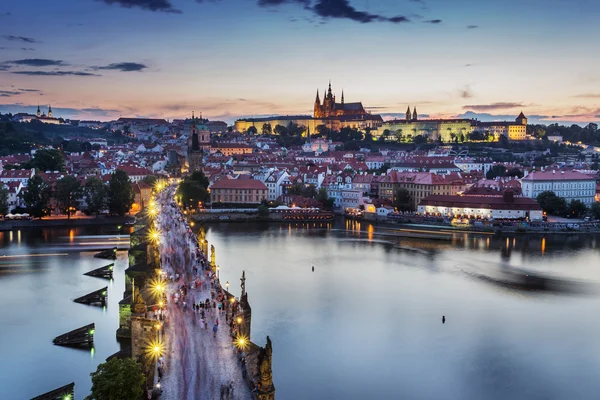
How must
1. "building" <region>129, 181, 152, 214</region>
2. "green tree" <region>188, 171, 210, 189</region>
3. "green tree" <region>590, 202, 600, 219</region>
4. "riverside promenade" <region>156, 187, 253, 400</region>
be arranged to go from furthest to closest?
"green tree" <region>188, 171, 210, 189</region> < "building" <region>129, 181, 152, 214</region> < "green tree" <region>590, 202, 600, 219</region> < "riverside promenade" <region>156, 187, 253, 400</region>

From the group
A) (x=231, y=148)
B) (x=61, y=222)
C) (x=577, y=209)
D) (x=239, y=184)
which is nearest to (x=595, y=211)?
(x=577, y=209)

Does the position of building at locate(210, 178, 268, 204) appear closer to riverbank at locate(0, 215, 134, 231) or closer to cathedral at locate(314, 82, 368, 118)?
riverbank at locate(0, 215, 134, 231)

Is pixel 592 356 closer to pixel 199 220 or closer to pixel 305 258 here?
pixel 305 258

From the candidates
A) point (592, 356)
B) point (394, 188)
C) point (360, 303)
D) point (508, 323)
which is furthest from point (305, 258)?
point (394, 188)

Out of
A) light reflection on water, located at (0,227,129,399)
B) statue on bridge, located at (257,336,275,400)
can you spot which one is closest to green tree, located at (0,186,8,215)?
light reflection on water, located at (0,227,129,399)

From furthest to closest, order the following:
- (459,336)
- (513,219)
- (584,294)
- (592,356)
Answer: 1. (513,219)
2. (584,294)
3. (459,336)
4. (592,356)

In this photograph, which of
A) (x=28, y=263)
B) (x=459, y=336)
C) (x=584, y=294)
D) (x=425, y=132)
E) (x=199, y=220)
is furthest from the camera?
(x=425, y=132)
